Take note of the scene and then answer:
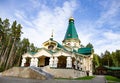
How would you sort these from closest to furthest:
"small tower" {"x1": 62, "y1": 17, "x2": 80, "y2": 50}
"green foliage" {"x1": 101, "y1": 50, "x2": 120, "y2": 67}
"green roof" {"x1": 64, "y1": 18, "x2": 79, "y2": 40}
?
"small tower" {"x1": 62, "y1": 17, "x2": 80, "y2": 50}, "green roof" {"x1": 64, "y1": 18, "x2": 79, "y2": 40}, "green foliage" {"x1": 101, "y1": 50, "x2": 120, "y2": 67}

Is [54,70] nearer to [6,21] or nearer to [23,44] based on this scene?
[6,21]

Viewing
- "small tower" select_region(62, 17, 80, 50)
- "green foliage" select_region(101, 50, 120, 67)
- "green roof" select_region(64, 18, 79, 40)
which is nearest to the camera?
"small tower" select_region(62, 17, 80, 50)

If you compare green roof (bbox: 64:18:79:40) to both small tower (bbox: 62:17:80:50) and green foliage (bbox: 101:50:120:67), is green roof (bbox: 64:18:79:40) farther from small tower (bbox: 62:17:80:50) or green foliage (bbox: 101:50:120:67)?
A: green foliage (bbox: 101:50:120:67)

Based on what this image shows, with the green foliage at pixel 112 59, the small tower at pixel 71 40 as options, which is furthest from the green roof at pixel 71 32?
the green foliage at pixel 112 59

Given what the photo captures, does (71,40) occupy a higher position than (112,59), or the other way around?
(71,40)

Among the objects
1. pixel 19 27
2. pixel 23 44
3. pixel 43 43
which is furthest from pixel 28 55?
pixel 23 44

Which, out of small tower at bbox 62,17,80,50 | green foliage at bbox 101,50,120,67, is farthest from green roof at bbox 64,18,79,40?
green foliage at bbox 101,50,120,67

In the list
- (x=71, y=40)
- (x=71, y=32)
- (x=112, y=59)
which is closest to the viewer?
(x=71, y=40)

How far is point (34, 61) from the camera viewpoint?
82.6ft

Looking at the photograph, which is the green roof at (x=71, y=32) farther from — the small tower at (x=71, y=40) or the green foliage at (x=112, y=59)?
the green foliage at (x=112, y=59)

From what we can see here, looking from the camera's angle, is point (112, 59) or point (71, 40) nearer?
point (71, 40)

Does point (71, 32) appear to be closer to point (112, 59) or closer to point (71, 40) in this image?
point (71, 40)

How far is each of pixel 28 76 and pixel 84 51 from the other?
2264cm

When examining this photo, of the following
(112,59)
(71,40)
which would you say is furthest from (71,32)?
(112,59)
